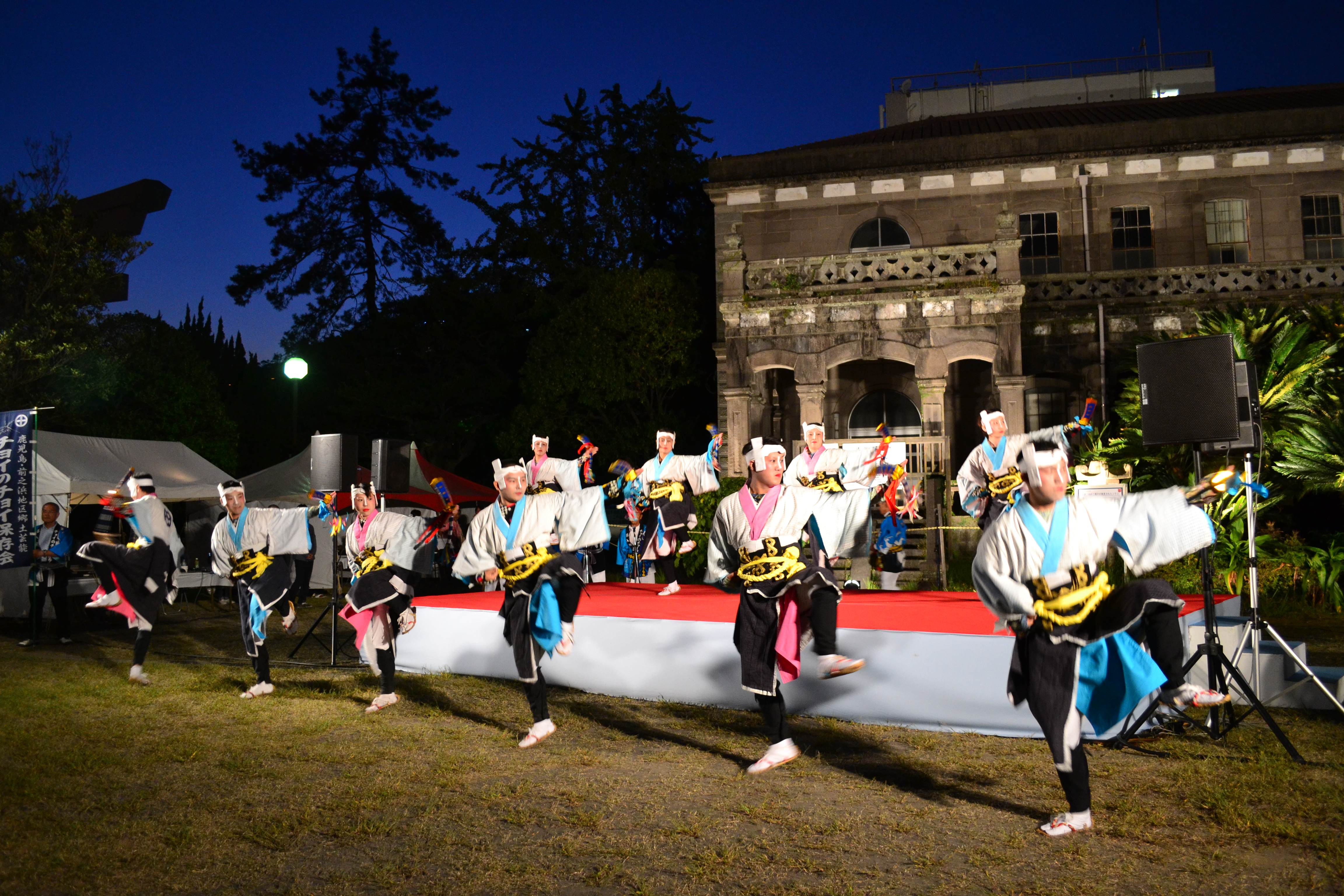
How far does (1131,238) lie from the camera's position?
69.1ft

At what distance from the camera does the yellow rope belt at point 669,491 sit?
11.2 metres

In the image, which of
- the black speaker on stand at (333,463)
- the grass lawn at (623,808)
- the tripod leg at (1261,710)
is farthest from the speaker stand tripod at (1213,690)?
the black speaker on stand at (333,463)

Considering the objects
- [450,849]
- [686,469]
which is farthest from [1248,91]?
[450,849]

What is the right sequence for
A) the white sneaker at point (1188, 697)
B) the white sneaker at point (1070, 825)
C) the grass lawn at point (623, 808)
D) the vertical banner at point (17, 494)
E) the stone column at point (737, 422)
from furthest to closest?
the stone column at point (737, 422), the vertical banner at point (17, 494), the white sneaker at point (1188, 697), the white sneaker at point (1070, 825), the grass lawn at point (623, 808)

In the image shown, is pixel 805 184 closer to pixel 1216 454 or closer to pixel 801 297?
pixel 801 297

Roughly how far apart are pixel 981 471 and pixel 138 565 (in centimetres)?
833

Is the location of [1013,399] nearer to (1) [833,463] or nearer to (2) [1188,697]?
(1) [833,463]

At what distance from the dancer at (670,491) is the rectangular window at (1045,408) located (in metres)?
11.6

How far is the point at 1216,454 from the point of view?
751cm

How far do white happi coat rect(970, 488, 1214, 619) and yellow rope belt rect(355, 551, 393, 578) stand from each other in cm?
530

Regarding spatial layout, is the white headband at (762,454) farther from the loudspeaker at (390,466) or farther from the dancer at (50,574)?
the dancer at (50,574)

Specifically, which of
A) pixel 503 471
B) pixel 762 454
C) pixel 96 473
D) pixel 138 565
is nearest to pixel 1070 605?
pixel 762 454

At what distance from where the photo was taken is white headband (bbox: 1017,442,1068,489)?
4.84 meters

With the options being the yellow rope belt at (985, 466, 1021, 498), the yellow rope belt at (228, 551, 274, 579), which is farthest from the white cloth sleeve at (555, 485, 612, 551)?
the yellow rope belt at (985, 466, 1021, 498)
